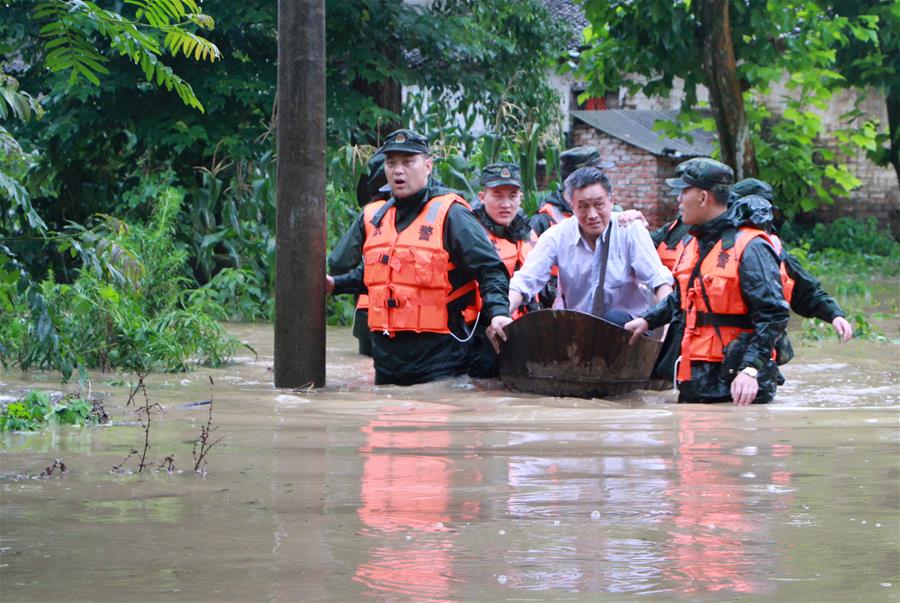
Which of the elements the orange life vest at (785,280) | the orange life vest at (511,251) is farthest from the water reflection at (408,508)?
the orange life vest at (511,251)

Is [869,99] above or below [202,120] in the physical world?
above

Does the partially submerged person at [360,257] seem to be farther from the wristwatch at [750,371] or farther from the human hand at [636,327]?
the wristwatch at [750,371]

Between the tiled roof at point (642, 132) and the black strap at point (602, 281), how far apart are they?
71.0ft

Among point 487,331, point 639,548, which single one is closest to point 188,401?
point 487,331

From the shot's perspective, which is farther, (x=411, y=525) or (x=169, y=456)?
(x=169, y=456)

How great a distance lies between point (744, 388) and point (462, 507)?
323cm

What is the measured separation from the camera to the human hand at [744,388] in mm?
7285

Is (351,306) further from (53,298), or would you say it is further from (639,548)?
(639,548)

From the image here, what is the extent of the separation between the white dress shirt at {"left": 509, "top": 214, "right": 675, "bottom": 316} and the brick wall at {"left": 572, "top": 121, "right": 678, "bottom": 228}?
21.8 meters

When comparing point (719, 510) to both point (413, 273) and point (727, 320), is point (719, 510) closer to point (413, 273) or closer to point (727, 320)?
point (727, 320)

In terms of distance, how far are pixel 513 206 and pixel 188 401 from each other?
306cm

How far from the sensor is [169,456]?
5.18m

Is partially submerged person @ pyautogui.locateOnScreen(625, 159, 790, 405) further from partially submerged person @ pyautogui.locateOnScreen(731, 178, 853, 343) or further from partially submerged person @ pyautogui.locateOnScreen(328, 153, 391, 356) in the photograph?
partially submerged person @ pyautogui.locateOnScreen(328, 153, 391, 356)

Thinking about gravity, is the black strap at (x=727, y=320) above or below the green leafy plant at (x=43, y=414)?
above
